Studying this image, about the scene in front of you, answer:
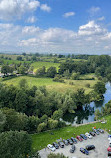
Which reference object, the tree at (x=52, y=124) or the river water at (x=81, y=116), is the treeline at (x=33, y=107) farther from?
the river water at (x=81, y=116)

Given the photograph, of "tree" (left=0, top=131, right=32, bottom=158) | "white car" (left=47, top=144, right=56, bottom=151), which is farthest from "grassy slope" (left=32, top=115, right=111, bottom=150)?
"tree" (left=0, top=131, right=32, bottom=158)

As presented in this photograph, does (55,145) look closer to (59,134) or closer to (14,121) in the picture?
(59,134)

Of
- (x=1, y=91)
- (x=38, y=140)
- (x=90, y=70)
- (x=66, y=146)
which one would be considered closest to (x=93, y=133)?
(x=66, y=146)

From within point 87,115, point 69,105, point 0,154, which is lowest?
point 87,115

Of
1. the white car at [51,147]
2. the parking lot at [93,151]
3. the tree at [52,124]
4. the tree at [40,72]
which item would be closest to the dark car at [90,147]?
the parking lot at [93,151]

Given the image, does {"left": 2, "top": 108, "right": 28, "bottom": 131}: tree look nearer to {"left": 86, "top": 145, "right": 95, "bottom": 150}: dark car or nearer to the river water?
{"left": 86, "top": 145, "right": 95, "bottom": 150}: dark car

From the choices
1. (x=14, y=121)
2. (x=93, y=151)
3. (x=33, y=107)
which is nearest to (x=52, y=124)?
(x=14, y=121)

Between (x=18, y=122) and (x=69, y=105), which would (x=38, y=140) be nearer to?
(x=18, y=122)
